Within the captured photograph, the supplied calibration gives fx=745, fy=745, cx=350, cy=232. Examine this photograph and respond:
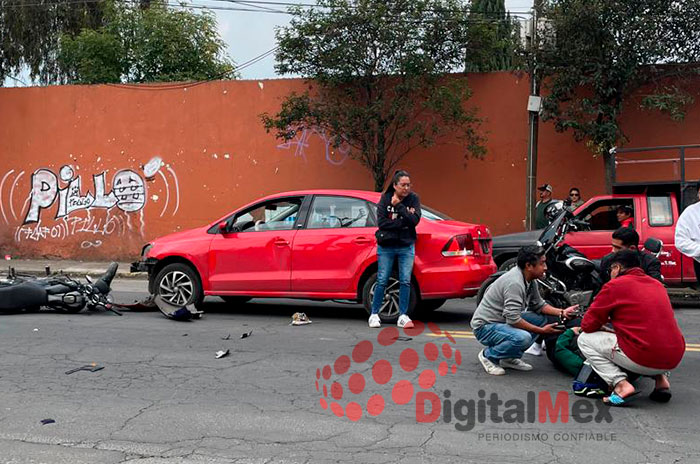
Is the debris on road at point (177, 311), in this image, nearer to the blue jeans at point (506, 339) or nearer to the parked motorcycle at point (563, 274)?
the parked motorcycle at point (563, 274)

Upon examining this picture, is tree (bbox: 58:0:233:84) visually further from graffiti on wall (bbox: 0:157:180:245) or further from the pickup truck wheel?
the pickup truck wheel

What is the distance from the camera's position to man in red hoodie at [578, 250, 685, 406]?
5.35 m

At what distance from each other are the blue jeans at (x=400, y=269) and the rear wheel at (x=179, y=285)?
8.08ft

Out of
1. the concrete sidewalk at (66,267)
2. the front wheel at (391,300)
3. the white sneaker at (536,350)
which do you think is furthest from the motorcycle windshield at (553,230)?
the concrete sidewalk at (66,267)

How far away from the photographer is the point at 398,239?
326 inches

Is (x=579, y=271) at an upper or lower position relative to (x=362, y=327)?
upper

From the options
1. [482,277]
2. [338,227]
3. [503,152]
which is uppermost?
[503,152]

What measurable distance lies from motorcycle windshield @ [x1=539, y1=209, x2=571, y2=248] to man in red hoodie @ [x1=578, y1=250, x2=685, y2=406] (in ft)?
10.1

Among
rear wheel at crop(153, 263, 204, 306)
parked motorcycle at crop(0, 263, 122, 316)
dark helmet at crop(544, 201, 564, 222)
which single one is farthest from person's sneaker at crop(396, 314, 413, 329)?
parked motorcycle at crop(0, 263, 122, 316)

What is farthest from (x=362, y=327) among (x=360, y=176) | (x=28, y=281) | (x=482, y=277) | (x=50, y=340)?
(x=360, y=176)

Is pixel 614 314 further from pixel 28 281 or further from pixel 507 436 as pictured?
pixel 28 281

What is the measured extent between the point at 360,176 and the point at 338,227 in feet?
24.5

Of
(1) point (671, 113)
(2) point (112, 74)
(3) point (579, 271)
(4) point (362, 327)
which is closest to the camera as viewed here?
(3) point (579, 271)

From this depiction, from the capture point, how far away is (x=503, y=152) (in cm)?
1566
